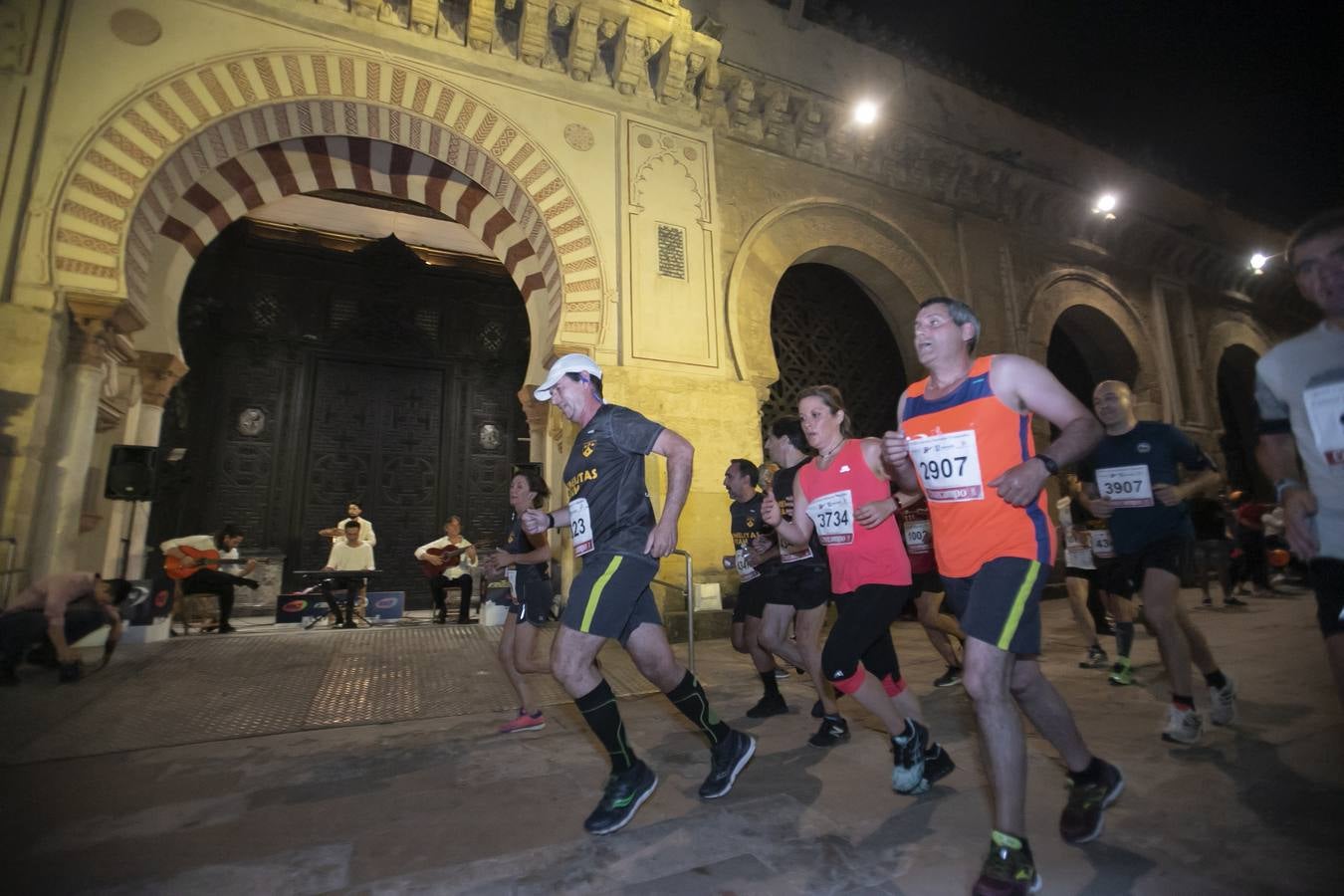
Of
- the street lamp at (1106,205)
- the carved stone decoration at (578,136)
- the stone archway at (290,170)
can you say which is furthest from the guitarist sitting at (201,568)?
the street lamp at (1106,205)

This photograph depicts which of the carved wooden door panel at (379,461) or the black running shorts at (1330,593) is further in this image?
the carved wooden door panel at (379,461)

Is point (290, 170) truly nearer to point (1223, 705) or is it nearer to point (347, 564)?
point (347, 564)

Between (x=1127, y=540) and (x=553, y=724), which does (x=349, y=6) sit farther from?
(x=1127, y=540)

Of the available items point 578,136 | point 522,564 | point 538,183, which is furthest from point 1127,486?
point 578,136

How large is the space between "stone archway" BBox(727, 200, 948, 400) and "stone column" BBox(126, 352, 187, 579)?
6688 millimetres

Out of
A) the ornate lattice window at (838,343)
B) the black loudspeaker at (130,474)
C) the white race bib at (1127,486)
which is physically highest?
the ornate lattice window at (838,343)

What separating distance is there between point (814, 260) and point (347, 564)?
8.42 m

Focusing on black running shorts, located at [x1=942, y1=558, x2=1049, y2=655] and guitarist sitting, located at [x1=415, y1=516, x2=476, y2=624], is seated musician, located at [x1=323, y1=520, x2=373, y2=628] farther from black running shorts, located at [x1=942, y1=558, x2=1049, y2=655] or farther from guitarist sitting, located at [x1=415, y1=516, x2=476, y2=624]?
black running shorts, located at [x1=942, y1=558, x2=1049, y2=655]

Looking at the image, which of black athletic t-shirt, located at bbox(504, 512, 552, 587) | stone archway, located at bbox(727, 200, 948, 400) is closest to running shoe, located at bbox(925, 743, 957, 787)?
black athletic t-shirt, located at bbox(504, 512, 552, 587)

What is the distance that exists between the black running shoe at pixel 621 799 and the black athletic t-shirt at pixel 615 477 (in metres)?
0.85

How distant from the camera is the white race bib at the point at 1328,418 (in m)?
1.73

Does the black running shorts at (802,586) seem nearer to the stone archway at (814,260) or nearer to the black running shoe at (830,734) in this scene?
the black running shoe at (830,734)

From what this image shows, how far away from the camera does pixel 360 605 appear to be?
9375mm

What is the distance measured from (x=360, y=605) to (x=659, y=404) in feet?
19.5
